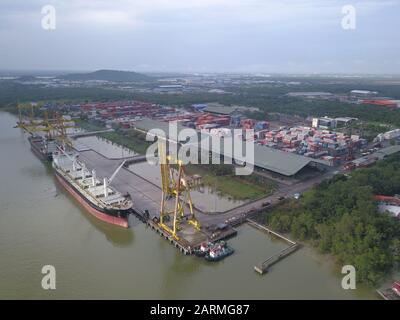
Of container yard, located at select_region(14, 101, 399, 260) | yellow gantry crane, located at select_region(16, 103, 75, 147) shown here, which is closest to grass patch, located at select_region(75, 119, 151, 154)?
container yard, located at select_region(14, 101, 399, 260)

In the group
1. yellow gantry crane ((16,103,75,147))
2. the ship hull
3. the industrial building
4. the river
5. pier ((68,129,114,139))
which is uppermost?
yellow gantry crane ((16,103,75,147))

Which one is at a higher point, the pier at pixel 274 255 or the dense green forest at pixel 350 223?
the dense green forest at pixel 350 223

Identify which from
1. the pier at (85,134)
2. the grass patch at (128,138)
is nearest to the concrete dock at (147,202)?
the grass patch at (128,138)

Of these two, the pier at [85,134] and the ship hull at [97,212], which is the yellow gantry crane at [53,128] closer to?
the pier at [85,134]

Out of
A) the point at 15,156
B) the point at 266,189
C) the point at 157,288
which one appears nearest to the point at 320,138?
the point at 266,189

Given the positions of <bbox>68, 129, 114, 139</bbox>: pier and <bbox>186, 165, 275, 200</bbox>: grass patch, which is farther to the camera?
<bbox>68, 129, 114, 139</bbox>: pier

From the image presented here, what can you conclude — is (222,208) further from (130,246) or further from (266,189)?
(130,246)

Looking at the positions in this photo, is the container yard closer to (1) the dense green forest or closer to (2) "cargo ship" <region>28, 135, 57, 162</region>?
(2) "cargo ship" <region>28, 135, 57, 162</region>
